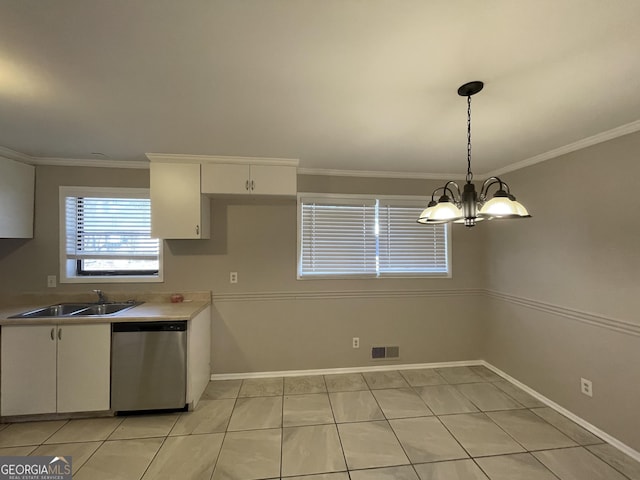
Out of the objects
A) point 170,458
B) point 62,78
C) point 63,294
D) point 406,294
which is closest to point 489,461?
point 406,294

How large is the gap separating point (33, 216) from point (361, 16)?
11.9ft

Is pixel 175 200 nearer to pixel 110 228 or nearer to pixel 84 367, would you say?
pixel 110 228

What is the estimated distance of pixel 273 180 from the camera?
280 centimetres

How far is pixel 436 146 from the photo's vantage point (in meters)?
2.46

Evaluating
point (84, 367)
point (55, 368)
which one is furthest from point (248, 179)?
point (55, 368)

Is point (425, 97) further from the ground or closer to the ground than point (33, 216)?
further from the ground

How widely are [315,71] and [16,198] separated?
10.5ft

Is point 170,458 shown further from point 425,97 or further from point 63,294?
point 425,97

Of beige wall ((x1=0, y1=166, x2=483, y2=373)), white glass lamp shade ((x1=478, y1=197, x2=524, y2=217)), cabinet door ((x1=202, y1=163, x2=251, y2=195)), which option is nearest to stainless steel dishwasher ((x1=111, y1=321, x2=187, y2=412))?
beige wall ((x1=0, y1=166, x2=483, y2=373))

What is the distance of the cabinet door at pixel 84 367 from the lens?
7.51ft

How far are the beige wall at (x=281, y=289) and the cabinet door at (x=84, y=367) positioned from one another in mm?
662

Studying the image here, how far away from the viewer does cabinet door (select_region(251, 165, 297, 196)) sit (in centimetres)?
278

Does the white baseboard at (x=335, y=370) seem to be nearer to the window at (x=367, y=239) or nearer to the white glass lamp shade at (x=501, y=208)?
the window at (x=367, y=239)

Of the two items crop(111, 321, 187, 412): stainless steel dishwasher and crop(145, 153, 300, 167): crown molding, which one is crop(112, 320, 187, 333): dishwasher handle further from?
crop(145, 153, 300, 167): crown molding
